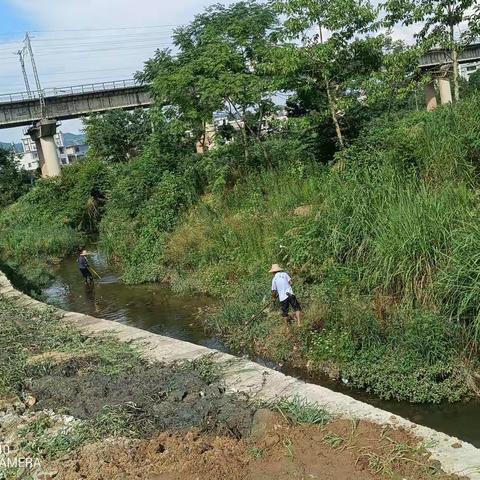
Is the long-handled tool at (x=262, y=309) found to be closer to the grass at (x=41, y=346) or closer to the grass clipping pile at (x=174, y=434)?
the grass at (x=41, y=346)

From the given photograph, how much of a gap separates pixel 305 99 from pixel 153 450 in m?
12.1

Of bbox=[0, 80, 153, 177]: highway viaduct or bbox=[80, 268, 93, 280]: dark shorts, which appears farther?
bbox=[0, 80, 153, 177]: highway viaduct

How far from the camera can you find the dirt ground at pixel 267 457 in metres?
4.34

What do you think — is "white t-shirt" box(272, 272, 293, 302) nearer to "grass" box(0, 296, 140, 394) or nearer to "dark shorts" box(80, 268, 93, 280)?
"grass" box(0, 296, 140, 394)

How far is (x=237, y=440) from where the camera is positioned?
15.9ft

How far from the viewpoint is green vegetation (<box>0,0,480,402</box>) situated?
7.75 metres

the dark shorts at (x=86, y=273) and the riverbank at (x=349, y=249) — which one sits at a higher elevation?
the riverbank at (x=349, y=249)

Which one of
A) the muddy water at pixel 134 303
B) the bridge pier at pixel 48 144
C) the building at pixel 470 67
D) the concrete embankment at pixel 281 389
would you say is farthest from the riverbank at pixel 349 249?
the building at pixel 470 67

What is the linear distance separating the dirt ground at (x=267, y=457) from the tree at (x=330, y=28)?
1079 cm

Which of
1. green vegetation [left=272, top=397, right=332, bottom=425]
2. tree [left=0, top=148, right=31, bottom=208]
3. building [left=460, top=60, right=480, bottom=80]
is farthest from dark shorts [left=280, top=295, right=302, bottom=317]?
building [left=460, top=60, right=480, bottom=80]

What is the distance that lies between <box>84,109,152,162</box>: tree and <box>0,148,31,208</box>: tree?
10123 millimetres

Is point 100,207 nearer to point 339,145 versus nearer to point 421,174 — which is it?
point 339,145

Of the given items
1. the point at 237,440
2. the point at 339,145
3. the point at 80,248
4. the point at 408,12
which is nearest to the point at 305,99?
the point at 339,145

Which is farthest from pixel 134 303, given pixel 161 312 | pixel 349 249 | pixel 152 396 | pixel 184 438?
pixel 184 438
